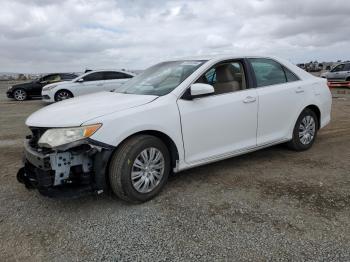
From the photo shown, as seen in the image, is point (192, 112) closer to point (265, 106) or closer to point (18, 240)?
point (265, 106)

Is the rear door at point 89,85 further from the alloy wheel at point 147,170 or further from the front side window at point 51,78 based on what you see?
the alloy wheel at point 147,170

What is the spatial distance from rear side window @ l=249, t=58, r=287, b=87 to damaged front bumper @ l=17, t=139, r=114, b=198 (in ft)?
7.83

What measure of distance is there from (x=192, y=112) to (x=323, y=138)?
11.4 ft

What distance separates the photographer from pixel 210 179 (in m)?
4.18

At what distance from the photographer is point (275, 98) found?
4590 mm

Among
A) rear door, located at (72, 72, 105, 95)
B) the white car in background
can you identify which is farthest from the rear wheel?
rear door, located at (72, 72, 105, 95)

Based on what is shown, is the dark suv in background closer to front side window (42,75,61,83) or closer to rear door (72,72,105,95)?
Answer: front side window (42,75,61,83)

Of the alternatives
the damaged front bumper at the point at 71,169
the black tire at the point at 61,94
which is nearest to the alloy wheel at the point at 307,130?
the damaged front bumper at the point at 71,169

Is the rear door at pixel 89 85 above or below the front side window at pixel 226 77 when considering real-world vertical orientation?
below

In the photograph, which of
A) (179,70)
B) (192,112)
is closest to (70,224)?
(192,112)

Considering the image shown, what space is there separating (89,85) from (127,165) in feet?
33.7

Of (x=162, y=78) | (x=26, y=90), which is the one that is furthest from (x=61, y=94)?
(x=162, y=78)

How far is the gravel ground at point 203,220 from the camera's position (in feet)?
8.82

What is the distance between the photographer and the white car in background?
1284 cm
